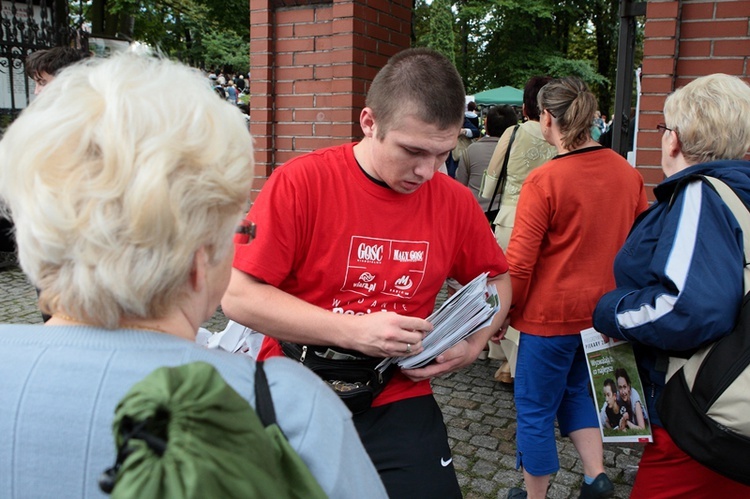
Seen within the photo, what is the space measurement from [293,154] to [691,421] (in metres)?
3.56

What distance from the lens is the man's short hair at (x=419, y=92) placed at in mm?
1975

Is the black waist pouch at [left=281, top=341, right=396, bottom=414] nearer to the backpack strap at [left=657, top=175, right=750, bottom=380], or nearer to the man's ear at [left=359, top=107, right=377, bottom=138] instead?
the man's ear at [left=359, top=107, right=377, bottom=138]

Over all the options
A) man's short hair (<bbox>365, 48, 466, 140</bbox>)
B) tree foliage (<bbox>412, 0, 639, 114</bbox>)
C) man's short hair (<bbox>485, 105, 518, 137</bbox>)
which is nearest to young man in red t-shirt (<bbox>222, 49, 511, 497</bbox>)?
man's short hair (<bbox>365, 48, 466, 140</bbox>)

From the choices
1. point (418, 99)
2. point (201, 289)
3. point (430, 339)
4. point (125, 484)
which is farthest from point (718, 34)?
point (125, 484)

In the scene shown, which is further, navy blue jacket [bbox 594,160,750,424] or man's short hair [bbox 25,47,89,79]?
man's short hair [bbox 25,47,89,79]

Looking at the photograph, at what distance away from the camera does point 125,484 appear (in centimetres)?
75

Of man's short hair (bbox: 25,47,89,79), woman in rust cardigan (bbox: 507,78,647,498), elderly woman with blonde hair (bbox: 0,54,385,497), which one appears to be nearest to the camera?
elderly woman with blonde hair (bbox: 0,54,385,497)

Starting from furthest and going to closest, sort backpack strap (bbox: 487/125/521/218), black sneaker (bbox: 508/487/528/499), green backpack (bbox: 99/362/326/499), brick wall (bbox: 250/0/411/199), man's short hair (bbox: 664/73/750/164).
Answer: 1. backpack strap (bbox: 487/125/521/218)
2. brick wall (bbox: 250/0/411/199)
3. black sneaker (bbox: 508/487/528/499)
4. man's short hair (bbox: 664/73/750/164)
5. green backpack (bbox: 99/362/326/499)

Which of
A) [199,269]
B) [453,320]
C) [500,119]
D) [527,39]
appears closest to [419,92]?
[453,320]

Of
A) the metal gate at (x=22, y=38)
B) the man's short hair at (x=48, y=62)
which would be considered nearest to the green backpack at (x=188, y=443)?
the man's short hair at (x=48, y=62)

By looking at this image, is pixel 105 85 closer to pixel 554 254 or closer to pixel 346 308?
pixel 346 308

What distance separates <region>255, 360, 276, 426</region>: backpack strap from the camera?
1027 millimetres

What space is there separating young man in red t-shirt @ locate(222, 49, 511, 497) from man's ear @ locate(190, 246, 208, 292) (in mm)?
797

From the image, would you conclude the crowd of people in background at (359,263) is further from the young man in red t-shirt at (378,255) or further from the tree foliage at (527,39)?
the tree foliage at (527,39)
